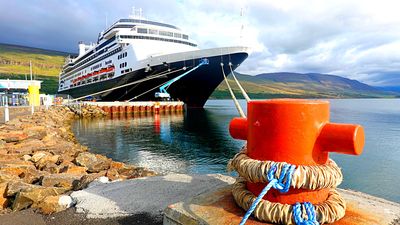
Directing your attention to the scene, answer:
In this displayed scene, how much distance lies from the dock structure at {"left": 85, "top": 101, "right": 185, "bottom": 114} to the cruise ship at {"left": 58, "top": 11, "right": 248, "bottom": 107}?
110 cm

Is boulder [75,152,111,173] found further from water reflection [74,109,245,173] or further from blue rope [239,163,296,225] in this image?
blue rope [239,163,296,225]

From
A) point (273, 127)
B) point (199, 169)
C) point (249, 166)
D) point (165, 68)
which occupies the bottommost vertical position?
point (199, 169)

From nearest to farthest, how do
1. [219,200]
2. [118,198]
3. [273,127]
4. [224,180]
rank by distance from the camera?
[273,127]
[219,200]
[118,198]
[224,180]

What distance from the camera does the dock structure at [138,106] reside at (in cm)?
4338

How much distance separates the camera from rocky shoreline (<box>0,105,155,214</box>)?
14.7ft

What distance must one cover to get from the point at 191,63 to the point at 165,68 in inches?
138

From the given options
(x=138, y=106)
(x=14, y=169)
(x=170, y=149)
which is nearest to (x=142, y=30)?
(x=138, y=106)

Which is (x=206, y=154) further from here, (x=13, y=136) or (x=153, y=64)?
(x=153, y=64)

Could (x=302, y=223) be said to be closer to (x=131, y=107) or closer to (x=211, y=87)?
(x=211, y=87)

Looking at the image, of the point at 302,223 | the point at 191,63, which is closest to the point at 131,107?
the point at 191,63

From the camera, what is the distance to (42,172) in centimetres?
743

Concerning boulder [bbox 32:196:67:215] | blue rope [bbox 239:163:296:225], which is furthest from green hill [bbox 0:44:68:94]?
blue rope [bbox 239:163:296:225]

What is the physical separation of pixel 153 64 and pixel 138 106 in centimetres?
970

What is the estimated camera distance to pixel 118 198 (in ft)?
14.0
